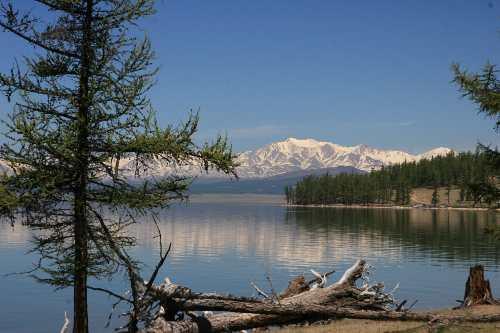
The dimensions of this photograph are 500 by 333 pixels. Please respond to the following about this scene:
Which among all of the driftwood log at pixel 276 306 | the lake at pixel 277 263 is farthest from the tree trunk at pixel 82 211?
the lake at pixel 277 263

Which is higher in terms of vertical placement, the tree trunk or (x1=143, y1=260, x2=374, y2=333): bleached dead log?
the tree trunk

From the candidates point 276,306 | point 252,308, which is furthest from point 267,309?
point 252,308

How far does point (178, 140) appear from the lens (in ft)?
54.8

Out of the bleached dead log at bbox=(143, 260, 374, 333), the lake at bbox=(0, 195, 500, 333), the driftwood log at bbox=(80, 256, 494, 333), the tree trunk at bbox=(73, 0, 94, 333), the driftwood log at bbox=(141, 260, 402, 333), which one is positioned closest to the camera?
the driftwood log at bbox=(80, 256, 494, 333)

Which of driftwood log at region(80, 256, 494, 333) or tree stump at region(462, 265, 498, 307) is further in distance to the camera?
tree stump at region(462, 265, 498, 307)

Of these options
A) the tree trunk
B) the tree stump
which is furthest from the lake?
the tree trunk

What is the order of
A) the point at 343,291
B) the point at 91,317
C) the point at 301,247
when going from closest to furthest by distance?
the point at 343,291 → the point at 91,317 → the point at 301,247

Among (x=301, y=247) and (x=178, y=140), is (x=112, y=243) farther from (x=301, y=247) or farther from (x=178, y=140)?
(x=301, y=247)

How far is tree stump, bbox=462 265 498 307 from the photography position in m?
29.5

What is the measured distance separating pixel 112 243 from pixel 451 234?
343ft

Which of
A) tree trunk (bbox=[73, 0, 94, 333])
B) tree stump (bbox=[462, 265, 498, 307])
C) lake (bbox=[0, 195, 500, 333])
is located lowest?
lake (bbox=[0, 195, 500, 333])

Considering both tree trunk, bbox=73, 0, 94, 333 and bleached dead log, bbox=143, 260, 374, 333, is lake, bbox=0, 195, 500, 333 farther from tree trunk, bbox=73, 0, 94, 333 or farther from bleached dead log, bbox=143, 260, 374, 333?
tree trunk, bbox=73, 0, 94, 333

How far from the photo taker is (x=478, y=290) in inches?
1172

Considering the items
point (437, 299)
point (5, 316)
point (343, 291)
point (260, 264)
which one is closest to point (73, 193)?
point (343, 291)
